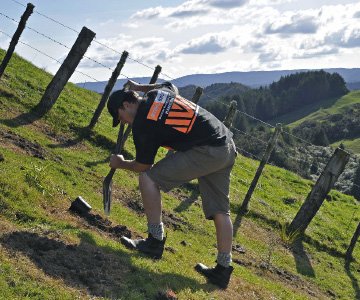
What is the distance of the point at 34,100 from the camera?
1234cm

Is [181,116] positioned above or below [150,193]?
above

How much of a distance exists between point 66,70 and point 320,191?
7905 mm

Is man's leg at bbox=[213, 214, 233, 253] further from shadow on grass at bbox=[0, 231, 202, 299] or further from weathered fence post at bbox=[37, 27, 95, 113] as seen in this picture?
weathered fence post at bbox=[37, 27, 95, 113]

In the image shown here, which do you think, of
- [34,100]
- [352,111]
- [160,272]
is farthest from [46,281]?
[352,111]

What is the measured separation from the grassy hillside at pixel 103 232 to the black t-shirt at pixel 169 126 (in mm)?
1418

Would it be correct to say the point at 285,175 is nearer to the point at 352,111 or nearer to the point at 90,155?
the point at 90,155

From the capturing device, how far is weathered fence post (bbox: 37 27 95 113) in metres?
11.9

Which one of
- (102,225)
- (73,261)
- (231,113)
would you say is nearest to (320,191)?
(231,113)

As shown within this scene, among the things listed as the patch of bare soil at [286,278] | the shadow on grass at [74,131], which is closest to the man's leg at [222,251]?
the patch of bare soil at [286,278]

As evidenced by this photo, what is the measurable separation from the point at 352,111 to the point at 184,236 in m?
167

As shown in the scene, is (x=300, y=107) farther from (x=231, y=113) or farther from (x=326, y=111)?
(x=231, y=113)

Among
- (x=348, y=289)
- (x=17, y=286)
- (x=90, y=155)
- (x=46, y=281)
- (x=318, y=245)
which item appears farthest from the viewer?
(x=318, y=245)

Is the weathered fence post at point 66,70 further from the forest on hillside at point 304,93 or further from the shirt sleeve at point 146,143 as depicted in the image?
the forest on hillside at point 304,93

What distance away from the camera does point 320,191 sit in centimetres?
1198
